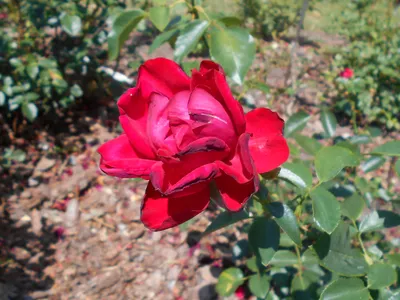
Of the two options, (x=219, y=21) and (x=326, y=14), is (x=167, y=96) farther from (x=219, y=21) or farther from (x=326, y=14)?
(x=326, y=14)

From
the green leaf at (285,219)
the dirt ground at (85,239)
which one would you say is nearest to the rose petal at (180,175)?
the green leaf at (285,219)

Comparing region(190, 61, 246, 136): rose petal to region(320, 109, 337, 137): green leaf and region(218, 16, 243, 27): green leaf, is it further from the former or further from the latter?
region(320, 109, 337, 137): green leaf

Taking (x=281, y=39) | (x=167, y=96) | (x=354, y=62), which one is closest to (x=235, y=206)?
(x=167, y=96)

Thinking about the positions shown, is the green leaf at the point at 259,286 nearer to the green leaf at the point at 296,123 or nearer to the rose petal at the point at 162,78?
the green leaf at the point at 296,123

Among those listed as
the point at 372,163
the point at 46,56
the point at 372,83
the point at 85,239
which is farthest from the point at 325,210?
the point at 372,83

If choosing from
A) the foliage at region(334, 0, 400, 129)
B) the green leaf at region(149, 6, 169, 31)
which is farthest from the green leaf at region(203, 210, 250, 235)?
the foliage at region(334, 0, 400, 129)

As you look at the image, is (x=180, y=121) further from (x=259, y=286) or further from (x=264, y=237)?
(x=259, y=286)

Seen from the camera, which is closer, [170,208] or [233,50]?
[170,208]
